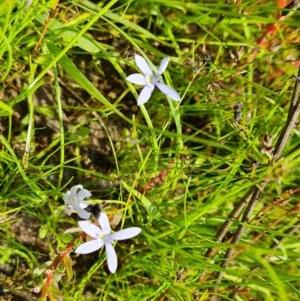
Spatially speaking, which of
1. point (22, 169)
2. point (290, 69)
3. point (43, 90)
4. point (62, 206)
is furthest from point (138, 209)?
point (290, 69)

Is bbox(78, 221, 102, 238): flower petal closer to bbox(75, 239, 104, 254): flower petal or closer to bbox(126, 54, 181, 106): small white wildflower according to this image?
bbox(75, 239, 104, 254): flower petal

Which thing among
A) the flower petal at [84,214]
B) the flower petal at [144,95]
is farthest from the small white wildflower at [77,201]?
the flower petal at [144,95]

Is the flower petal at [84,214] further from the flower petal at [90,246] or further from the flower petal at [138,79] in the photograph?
the flower petal at [138,79]

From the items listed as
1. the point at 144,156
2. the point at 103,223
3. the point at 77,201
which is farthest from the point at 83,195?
the point at 144,156

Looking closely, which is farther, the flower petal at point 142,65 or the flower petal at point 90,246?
the flower petal at point 142,65

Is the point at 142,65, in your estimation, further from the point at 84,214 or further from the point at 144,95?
the point at 84,214

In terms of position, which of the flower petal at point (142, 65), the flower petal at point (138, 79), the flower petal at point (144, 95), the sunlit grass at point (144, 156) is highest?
the flower petal at point (142, 65)

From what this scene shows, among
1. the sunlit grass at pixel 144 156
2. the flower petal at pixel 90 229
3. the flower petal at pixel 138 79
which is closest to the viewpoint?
the flower petal at pixel 90 229

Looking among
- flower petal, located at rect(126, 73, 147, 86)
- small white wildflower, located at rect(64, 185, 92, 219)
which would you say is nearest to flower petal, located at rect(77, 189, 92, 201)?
small white wildflower, located at rect(64, 185, 92, 219)
